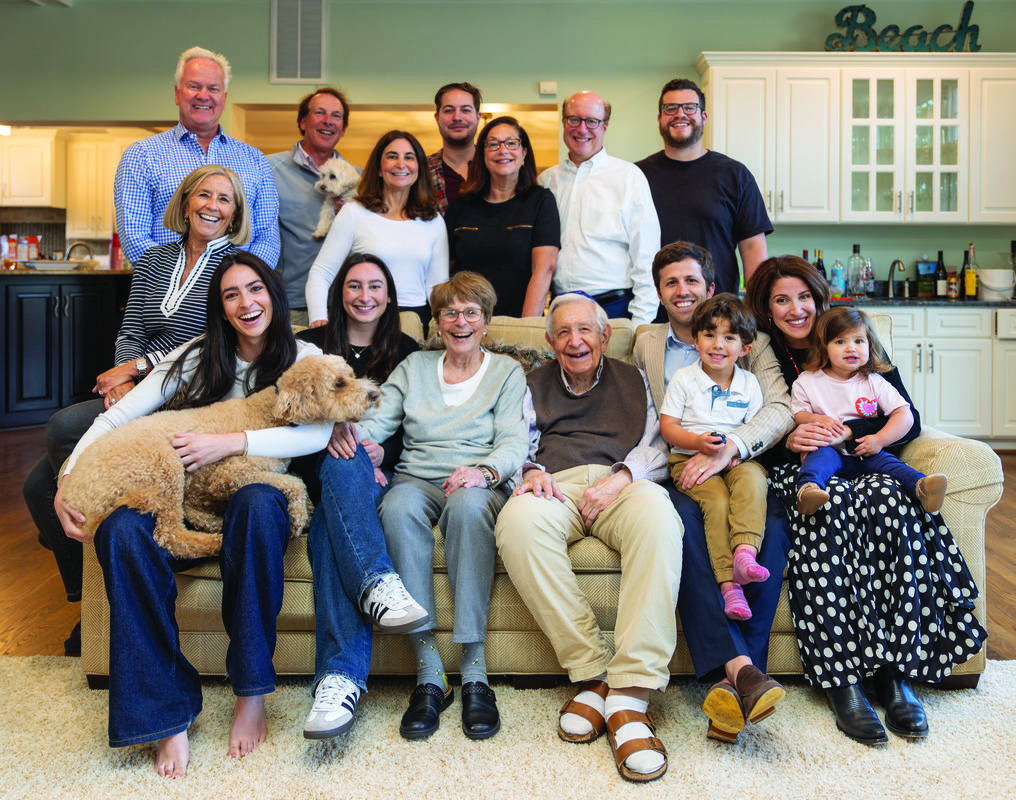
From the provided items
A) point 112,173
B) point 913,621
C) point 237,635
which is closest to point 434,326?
point 237,635

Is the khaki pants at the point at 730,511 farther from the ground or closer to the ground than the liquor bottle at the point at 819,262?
closer to the ground

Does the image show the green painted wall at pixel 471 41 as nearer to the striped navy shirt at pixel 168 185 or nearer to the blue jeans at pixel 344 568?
the striped navy shirt at pixel 168 185

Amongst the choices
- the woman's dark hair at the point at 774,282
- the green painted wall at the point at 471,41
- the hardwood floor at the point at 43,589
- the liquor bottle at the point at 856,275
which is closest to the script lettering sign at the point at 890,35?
the green painted wall at the point at 471,41

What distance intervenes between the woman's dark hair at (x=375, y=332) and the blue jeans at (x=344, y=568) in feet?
1.81

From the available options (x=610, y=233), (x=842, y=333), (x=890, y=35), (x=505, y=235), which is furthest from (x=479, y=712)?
(x=890, y=35)

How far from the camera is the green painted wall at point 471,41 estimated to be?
5461 millimetres

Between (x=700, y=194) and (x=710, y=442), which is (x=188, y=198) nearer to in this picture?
(x=710, y=442)

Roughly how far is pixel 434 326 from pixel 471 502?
0.68 m

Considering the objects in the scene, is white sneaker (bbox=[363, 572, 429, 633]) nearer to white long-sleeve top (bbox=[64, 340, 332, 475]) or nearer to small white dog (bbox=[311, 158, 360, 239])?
white long-sleeve top (bbox=[64, 340, 332, 475])

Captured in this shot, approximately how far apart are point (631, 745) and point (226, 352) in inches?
52.1

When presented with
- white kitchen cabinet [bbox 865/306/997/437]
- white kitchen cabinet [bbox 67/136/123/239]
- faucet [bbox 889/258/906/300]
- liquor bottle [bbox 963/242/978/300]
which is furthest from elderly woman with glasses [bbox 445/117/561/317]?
white kitchen cabinet [bbox 67/136/123/239]

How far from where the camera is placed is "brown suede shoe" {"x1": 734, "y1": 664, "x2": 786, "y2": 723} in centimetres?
161

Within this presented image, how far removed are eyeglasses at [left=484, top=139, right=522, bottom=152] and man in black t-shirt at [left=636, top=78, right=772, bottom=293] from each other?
2.16 ft

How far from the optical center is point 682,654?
1.94 meters
